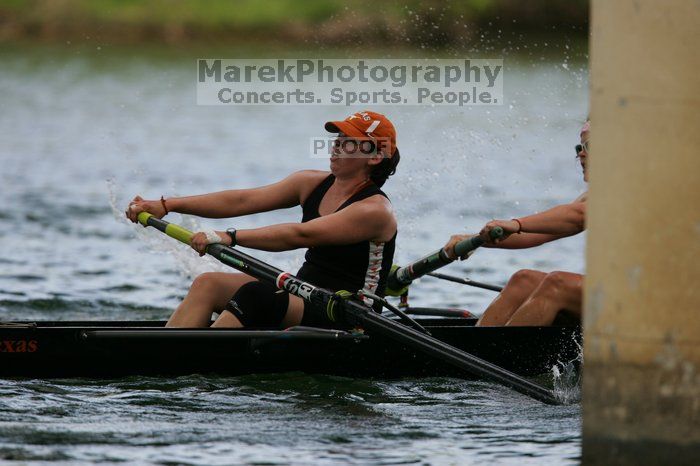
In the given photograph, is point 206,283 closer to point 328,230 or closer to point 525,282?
point 328,230

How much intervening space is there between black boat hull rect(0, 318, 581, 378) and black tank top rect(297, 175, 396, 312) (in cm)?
36

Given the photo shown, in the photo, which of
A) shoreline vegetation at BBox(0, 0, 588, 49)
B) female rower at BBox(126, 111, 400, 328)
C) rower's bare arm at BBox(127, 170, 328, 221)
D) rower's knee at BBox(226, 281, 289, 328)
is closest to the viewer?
female rower at BBox(126, 111, 400, 328)

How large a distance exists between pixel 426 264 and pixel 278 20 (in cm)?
3848

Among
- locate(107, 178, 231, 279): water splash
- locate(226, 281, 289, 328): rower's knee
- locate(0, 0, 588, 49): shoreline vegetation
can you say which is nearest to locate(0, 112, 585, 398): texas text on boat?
locate(226, 281, 289, 328): rower's knee

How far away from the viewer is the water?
666 cm

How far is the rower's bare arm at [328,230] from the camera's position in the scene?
7.59m

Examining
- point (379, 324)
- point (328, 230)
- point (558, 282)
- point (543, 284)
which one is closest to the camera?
point (379, 324)

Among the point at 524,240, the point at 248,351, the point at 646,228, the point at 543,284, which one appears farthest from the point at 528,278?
the point at 646,228

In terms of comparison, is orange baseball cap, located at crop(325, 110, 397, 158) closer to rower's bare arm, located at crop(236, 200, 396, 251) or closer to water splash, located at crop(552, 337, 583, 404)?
rower's bare arm, located at crop(236, 200, 396, 251)

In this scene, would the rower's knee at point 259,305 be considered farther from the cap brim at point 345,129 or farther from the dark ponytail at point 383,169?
the cap brim at point 345,129

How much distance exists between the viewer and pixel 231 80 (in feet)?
117

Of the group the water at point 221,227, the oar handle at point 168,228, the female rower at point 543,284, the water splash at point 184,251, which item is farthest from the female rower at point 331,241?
the water splash at point 184,251

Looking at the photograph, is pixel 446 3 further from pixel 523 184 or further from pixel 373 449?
pixel 373 449

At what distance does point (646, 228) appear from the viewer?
5.32 meters
